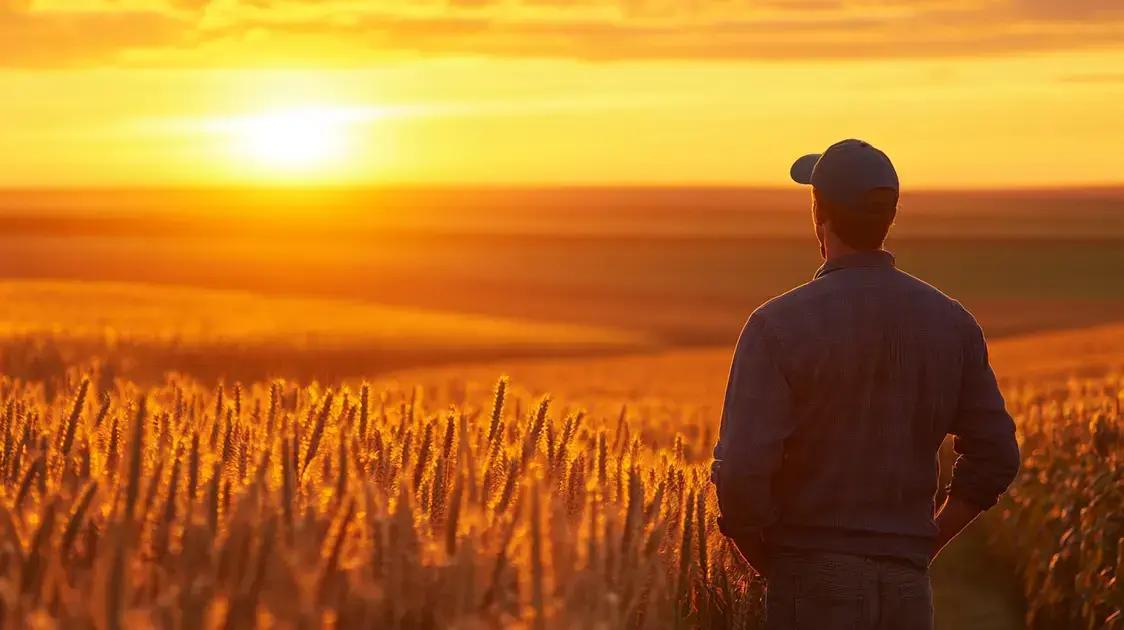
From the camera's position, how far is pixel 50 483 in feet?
15.2

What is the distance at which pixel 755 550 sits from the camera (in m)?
4.96

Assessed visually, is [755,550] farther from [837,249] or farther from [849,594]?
[837,249]

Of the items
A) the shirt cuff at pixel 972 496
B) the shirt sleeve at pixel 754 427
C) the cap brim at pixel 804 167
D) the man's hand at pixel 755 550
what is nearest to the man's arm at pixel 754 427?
the shirt sleeve at pixel 754 427

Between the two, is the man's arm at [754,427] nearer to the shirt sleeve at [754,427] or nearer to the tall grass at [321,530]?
the shirt sleeve at [754,427]

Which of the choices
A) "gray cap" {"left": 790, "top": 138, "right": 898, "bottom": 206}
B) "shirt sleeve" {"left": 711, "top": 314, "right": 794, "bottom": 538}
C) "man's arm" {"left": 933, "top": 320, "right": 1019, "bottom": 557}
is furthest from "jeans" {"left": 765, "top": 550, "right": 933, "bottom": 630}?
"gray cap" {"left": 790, "top": 138, "right": 898, "bottom": 206}

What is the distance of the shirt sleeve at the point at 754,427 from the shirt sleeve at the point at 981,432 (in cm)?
71

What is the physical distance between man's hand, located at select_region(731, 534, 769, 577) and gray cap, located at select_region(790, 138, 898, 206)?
108cm

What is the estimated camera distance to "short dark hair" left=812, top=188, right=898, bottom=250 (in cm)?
482

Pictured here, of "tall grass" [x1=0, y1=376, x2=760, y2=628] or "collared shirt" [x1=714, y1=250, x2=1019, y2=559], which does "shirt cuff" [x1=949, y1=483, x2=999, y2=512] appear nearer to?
"collared shirt" [x1=714, y1=250, x2=1019, y2=559]

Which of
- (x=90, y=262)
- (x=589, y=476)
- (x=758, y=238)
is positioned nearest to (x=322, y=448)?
(x=589, y=476)

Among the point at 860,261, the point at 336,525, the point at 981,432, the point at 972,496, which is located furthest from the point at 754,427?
the point at 336,525

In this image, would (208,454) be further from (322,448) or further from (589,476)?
(589,476)

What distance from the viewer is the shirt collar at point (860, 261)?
191 inches

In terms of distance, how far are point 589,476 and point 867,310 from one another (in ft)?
4.88
